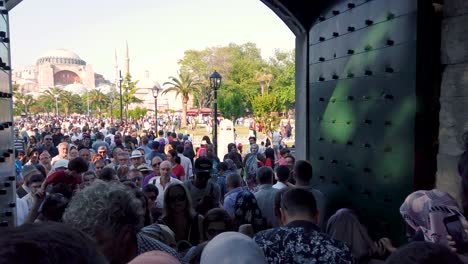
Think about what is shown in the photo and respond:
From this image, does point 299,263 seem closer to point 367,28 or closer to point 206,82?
point 367,28

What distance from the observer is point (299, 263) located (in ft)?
7.94

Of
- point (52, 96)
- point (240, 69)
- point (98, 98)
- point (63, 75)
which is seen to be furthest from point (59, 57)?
point (240, 69)

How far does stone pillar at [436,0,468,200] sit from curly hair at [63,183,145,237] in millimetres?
2376

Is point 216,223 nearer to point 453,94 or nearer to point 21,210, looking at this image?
point 453,94

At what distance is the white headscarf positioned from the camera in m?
1.56

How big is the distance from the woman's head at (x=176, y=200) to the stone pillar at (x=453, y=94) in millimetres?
2068

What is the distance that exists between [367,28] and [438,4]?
87 centimetres

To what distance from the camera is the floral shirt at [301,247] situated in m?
2.42

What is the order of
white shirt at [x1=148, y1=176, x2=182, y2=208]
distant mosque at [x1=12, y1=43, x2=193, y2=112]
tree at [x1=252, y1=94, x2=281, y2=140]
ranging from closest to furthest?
1. white shirt at [x1=148, y1=176, x2=182, y2=208]
2. tree at [x1=252, y1=94, x2=281, y2=140]
3. distant mosque at [x1=12, y1=43, x2=193, y2=112]

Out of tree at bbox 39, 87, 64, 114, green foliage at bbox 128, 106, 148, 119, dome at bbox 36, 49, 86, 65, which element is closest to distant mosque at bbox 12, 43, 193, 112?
dome at bbox 36, 49, 86, 65

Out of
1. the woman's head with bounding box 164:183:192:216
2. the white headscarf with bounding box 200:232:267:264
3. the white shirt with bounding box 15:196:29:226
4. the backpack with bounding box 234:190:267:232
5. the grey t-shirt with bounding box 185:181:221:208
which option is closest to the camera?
the white headscarf with bounding box 200:232:267:264

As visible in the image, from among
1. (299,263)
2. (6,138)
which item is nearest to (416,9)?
(299,263)

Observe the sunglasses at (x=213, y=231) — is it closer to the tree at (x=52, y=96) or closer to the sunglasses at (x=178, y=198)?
the sunglasses at (x=178, y=198)

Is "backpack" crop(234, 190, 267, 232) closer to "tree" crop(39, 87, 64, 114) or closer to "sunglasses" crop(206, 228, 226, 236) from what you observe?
"sunglasses" crop(206, 228, 226, 236)
